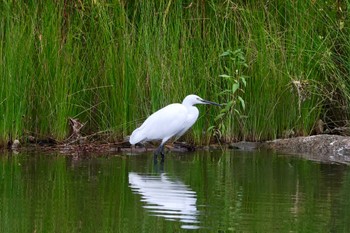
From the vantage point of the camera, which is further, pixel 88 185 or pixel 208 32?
pixel 208 32

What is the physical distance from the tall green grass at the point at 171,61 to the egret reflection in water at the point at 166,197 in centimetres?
220

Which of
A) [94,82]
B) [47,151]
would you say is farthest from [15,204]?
[94,82]

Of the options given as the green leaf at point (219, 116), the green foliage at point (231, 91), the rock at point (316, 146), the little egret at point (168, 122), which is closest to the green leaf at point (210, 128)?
the green foliage at point (231, 91)

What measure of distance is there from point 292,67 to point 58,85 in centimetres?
267

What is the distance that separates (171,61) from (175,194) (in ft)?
11.4

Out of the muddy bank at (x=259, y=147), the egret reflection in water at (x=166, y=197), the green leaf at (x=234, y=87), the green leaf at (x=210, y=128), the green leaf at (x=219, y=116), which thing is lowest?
the egret reflection in water at (x=166, y=197)

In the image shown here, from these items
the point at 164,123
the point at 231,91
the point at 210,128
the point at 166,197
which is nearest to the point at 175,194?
the point at 166,197

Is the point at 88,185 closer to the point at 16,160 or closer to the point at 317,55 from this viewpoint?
the point at 16,160

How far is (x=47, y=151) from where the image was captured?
1110cm

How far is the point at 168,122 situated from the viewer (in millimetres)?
11133

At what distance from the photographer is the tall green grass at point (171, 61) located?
11.6 metres

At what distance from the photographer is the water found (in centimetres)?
699

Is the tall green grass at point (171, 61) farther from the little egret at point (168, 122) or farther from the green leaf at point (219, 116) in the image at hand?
the little egret at point (168, 122)

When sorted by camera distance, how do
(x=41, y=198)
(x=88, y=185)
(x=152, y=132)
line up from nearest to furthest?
1. (x=41, y=198)
2. (x=88, y=185)
3. (x=152, y=132)
